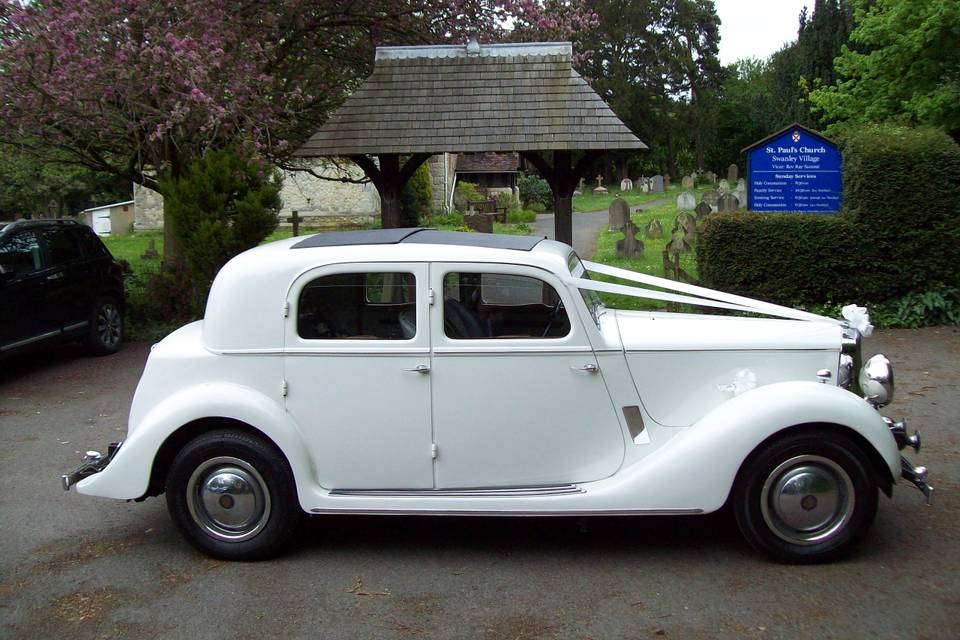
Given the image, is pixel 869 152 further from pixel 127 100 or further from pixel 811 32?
pixel 811 32

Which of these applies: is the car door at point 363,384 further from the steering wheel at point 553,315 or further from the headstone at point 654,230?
the headstone at point 654,230

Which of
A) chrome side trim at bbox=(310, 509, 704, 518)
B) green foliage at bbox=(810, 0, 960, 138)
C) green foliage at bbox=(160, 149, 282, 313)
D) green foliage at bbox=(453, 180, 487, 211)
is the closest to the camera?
chrome side trim at bbox=(310, 509, 704, 518)

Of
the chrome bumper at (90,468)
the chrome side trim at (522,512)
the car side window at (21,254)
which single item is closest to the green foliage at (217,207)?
the car side window at (21,254)

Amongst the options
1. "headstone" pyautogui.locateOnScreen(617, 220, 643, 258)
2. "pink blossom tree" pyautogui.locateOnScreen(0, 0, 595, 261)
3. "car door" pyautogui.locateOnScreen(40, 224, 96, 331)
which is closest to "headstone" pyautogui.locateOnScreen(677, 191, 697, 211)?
"headstone" pyautogui.locateOnScreen(617, 220, 643, 258)

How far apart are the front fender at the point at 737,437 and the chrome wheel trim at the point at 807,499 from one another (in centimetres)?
20

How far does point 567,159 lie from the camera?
40.3 ft

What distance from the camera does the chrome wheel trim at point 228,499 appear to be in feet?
15.9

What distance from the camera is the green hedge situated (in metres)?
10.9

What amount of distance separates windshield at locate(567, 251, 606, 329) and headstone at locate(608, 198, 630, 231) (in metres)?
16.5

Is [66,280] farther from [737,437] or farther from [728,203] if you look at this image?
[728,203]

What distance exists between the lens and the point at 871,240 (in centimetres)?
1103

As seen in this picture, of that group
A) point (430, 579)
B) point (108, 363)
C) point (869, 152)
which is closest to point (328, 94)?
point (108, 363)

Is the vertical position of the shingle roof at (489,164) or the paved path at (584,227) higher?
the shingle roof at (489,164)

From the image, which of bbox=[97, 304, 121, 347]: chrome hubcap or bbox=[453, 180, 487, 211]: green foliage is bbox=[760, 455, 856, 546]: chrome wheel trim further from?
bbox=[453, 180, 487, 211]: green foliage
